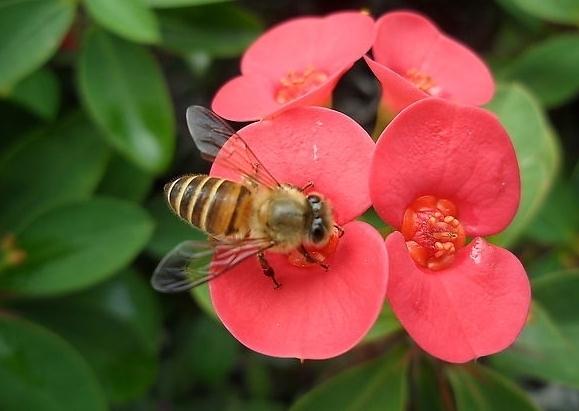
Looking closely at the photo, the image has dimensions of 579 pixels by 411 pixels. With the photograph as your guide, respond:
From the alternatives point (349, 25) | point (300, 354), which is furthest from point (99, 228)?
point (300, 354)

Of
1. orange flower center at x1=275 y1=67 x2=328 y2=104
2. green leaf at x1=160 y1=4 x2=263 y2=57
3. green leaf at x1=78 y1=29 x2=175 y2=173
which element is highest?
orange flower center at x1=275 y1=67 x2=328 y2=104

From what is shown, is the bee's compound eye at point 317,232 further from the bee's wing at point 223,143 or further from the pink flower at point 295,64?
the pink flower at point 295,64

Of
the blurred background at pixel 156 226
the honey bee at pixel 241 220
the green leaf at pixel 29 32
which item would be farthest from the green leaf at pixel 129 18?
the honey bee at pixel 241 220

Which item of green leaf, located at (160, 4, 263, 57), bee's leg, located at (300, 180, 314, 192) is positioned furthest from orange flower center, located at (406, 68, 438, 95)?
green leaf, located at (160, 4, 263, 57)

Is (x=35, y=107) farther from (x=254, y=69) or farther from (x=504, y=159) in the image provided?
(x=504, y=159)

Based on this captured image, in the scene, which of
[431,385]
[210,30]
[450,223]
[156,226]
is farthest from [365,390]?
[210,30]

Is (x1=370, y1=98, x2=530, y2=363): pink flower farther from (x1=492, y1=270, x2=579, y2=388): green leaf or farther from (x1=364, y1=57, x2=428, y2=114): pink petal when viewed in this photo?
(x1=492, y1=270, x2=579, y2=388): green leaf

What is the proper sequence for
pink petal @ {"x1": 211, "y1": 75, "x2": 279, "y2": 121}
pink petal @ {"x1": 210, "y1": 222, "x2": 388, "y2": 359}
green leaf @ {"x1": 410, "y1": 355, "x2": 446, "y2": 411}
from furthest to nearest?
green leaf @ {"x1": 410, "y1": 355, "x2": 446, "y2": 411}, pink petal @ {"x1": 211, "y1": 75, "x2": 279, "y2": 121}, pink petal @ {"x1": 210, "y1": 222, "x2": 388, "y2": 359}
